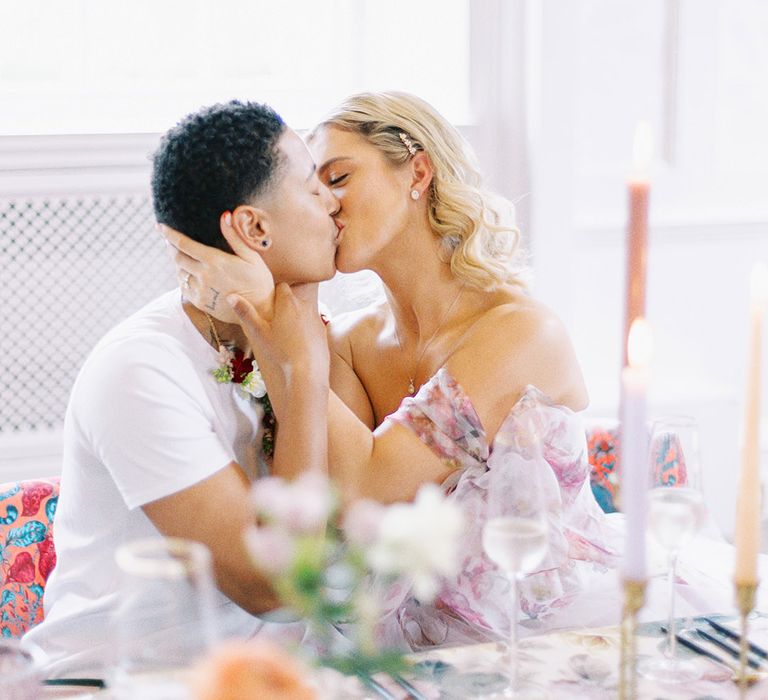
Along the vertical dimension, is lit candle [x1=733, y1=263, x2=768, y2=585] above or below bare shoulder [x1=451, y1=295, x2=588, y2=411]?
above

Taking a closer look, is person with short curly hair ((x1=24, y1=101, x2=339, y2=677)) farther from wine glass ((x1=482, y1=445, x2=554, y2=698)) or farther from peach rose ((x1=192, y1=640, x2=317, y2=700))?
peach rose ((x1=192, y1=640, x2=317, y2=700))

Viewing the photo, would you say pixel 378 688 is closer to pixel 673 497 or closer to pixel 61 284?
pixel 673 497

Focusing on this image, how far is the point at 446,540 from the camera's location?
0.90 m

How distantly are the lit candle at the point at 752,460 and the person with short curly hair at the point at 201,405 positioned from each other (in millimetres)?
793

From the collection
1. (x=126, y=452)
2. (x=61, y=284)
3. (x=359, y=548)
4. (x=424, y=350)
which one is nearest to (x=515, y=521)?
(x=359, y=548)

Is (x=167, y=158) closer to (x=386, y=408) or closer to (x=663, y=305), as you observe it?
(x=386, y=408)

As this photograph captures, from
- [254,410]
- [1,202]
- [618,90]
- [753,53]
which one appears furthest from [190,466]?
[753,53]

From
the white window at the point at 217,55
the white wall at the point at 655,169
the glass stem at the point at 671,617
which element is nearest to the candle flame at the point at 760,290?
the glass stem at the point at 671,617

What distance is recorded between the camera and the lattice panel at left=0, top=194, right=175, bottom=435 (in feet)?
10.7

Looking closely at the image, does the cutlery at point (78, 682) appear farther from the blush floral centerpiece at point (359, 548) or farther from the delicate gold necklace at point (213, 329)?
the delicate gold necklace at point (213, 329)

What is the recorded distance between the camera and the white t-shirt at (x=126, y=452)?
168cm

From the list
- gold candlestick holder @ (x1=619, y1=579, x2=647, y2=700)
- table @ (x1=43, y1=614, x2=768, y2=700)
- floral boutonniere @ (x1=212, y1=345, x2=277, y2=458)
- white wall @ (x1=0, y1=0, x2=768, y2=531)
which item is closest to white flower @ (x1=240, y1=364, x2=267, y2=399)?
floral boutonniere @ (x1=212, y1=345, x2=277, y2=458)

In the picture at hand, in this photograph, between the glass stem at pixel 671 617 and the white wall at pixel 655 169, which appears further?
the white wall at pixel 655 169

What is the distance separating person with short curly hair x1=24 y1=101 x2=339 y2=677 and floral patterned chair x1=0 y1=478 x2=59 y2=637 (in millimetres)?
57
